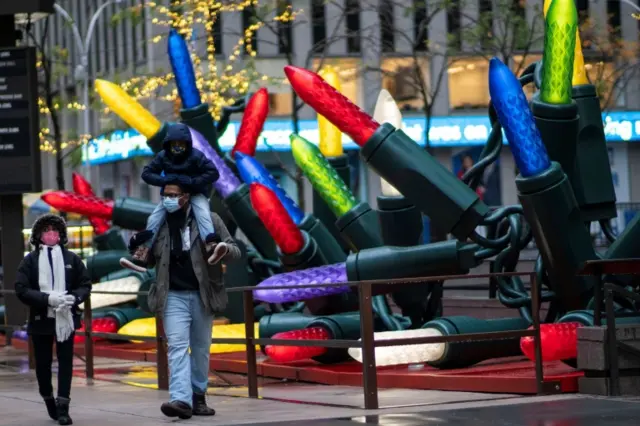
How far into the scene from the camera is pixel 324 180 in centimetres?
1553

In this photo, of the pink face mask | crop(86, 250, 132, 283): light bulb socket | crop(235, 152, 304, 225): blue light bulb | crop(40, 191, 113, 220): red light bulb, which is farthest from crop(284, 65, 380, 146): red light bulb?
crop(86, 250, 132, 283): light bulb socket

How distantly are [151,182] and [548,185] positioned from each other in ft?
13.3

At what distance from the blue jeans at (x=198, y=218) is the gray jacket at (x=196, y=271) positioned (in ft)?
0.13

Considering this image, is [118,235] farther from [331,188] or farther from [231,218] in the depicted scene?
[331,188]

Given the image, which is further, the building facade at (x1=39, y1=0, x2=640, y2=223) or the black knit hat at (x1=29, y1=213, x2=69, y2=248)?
the building facade at (x1=39, y1=0, x2=640, y2=223)

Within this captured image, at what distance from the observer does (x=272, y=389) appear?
44.2 feet

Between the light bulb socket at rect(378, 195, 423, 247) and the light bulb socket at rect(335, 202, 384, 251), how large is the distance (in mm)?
490

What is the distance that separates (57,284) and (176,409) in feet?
4.73

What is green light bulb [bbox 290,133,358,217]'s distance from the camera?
1553cm

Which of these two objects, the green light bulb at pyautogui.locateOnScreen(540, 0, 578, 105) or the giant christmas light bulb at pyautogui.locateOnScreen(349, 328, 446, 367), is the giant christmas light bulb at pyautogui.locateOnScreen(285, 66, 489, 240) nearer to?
the green light bulb at pyautogui.locateOnScreen(540, 0, 578, 105)

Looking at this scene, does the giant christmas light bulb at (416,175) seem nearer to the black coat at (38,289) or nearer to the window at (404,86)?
the black coat at (38,289)

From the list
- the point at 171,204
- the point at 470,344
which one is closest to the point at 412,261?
the point at 470,344

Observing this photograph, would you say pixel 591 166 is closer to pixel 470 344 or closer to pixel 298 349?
pixel 470 344

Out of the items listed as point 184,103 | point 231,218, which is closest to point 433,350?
point 231,218
